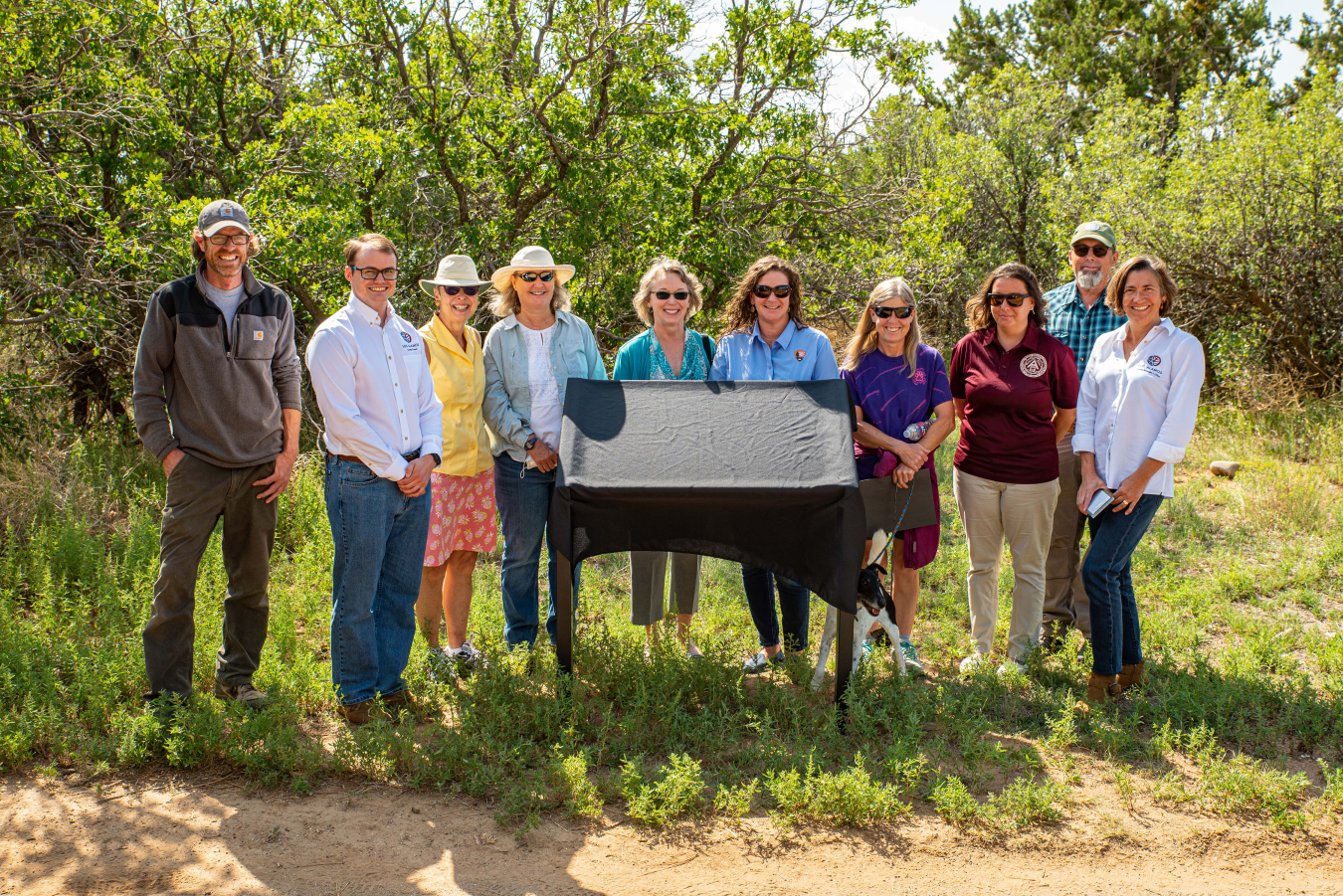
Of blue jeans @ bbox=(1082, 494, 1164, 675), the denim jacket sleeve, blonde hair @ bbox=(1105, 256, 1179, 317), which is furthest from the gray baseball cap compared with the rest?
blue jeans @ bbox=(1082, 494, 1164, 675)

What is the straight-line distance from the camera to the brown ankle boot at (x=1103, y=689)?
14.7 feet

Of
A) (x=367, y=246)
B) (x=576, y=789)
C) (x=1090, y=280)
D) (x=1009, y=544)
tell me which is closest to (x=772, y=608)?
(x=1009, y=544)

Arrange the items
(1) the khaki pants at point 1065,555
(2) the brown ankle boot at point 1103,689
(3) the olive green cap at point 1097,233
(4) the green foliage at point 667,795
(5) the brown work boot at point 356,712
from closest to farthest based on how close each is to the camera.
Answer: (4) the green foliage at point 667,795 → (5) the brown work boot at point 356,712 → (2) the brown ankle boot at point 1103,689 → (3) the olive green cap at point 1097,233 → (1) the khaki pants at point 1065,555

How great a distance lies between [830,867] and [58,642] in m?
4.09

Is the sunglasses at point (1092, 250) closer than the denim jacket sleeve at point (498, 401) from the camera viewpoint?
No

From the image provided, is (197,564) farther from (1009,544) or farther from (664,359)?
(1009,544)

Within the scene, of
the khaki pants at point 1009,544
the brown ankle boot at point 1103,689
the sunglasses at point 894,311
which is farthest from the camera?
the khaki pants at point 1009,544

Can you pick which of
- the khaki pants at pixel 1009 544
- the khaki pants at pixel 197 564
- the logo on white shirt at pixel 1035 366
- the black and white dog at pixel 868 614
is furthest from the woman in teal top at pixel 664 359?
the khaki pants at pixel 197 564

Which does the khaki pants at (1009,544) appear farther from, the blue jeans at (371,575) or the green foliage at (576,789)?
the blue jeans at (371,575)

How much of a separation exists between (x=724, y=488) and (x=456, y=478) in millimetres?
1607

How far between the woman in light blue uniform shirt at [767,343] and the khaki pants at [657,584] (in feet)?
1.07

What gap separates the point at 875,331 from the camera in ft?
15.6

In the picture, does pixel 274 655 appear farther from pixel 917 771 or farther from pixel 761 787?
pixel 917 771

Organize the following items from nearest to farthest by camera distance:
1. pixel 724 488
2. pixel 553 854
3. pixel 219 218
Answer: pixel 553 854 < pixel 724 488 < pixel 219 218
